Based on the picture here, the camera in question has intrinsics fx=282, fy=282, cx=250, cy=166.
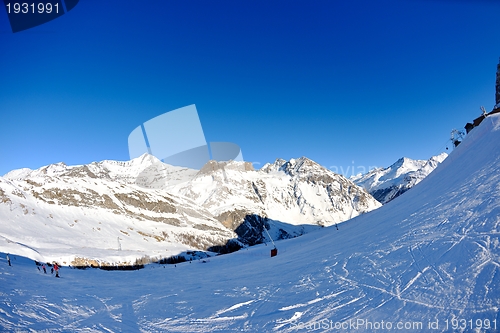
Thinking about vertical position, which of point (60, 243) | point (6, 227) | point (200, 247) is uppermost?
point (6, 227)

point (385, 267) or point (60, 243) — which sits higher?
point (60, 243)

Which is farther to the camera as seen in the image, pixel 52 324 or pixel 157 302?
pixel 157 302

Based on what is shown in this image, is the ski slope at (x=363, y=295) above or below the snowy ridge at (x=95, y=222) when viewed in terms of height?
below

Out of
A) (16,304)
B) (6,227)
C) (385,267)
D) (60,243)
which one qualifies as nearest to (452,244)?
(385,267)

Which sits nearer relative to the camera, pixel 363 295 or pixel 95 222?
pixel 363 295

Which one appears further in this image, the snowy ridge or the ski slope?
the snowy ridge

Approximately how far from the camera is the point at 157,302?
47.3ft

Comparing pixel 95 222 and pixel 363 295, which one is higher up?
pixel 95 222

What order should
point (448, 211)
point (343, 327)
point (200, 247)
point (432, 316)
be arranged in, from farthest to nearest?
point (200, 247)
point (448, 211)
point (343, 327)
point (432, 316)

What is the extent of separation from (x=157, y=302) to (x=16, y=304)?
5948 millimetres

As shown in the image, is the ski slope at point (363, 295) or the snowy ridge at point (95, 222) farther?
the snowy ridge at point (95, 222)

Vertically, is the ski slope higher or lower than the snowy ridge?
lower

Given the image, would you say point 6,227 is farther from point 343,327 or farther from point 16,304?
point 343,327

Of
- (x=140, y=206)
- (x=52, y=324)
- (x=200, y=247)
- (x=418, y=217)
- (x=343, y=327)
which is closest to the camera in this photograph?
(x=343, y=327)
